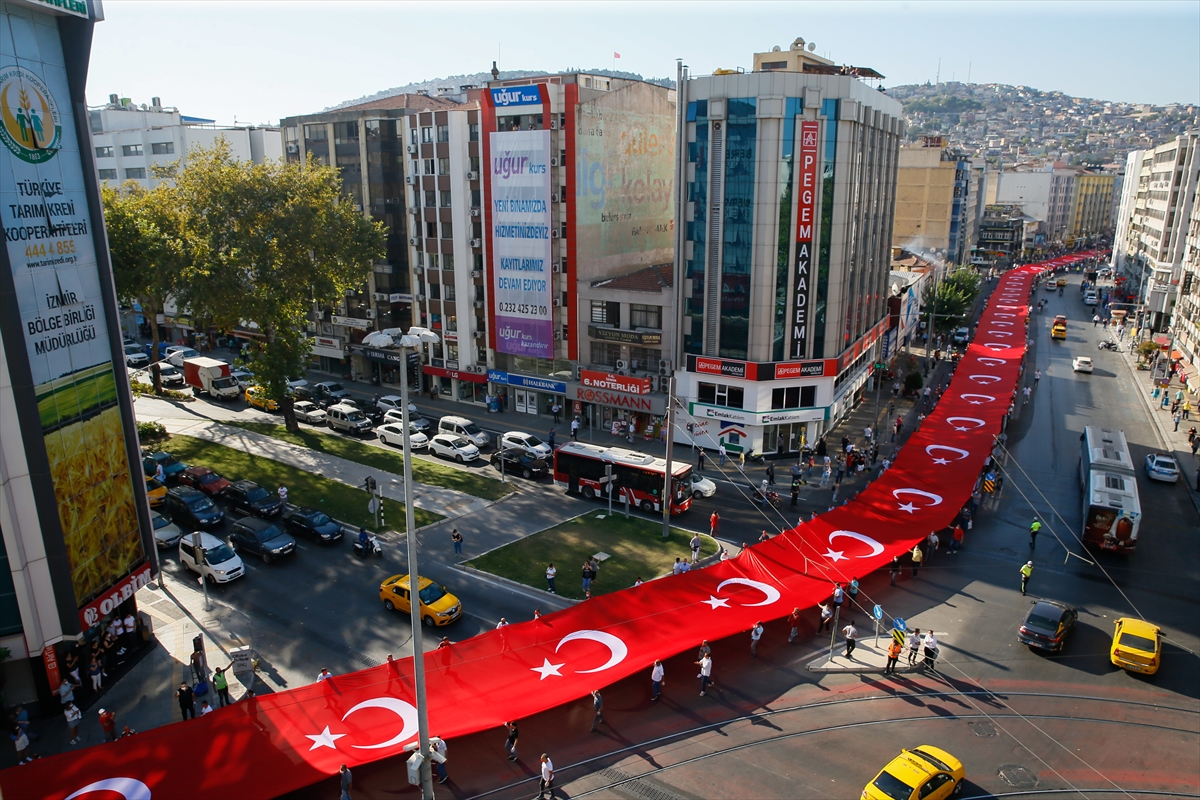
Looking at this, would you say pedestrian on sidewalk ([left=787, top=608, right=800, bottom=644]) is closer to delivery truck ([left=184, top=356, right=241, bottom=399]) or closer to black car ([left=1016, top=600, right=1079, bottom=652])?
black car ([left=1016, top=600, right=1079, bottom=652])

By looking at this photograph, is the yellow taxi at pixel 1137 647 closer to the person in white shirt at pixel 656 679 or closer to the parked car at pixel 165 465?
the person in white shirt at pixel 656 679

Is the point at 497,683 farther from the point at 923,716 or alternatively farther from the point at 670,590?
the point at 923,716

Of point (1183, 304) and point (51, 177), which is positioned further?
point (1183, 304)

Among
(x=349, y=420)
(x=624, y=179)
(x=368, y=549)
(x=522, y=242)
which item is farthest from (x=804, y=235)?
(x=349, y=420)

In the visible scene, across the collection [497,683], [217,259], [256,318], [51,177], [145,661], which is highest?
[51,177]

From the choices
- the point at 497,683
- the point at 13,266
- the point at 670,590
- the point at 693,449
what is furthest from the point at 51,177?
the point at 693,449

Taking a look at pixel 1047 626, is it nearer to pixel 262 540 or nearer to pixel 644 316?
pixel 644 316
